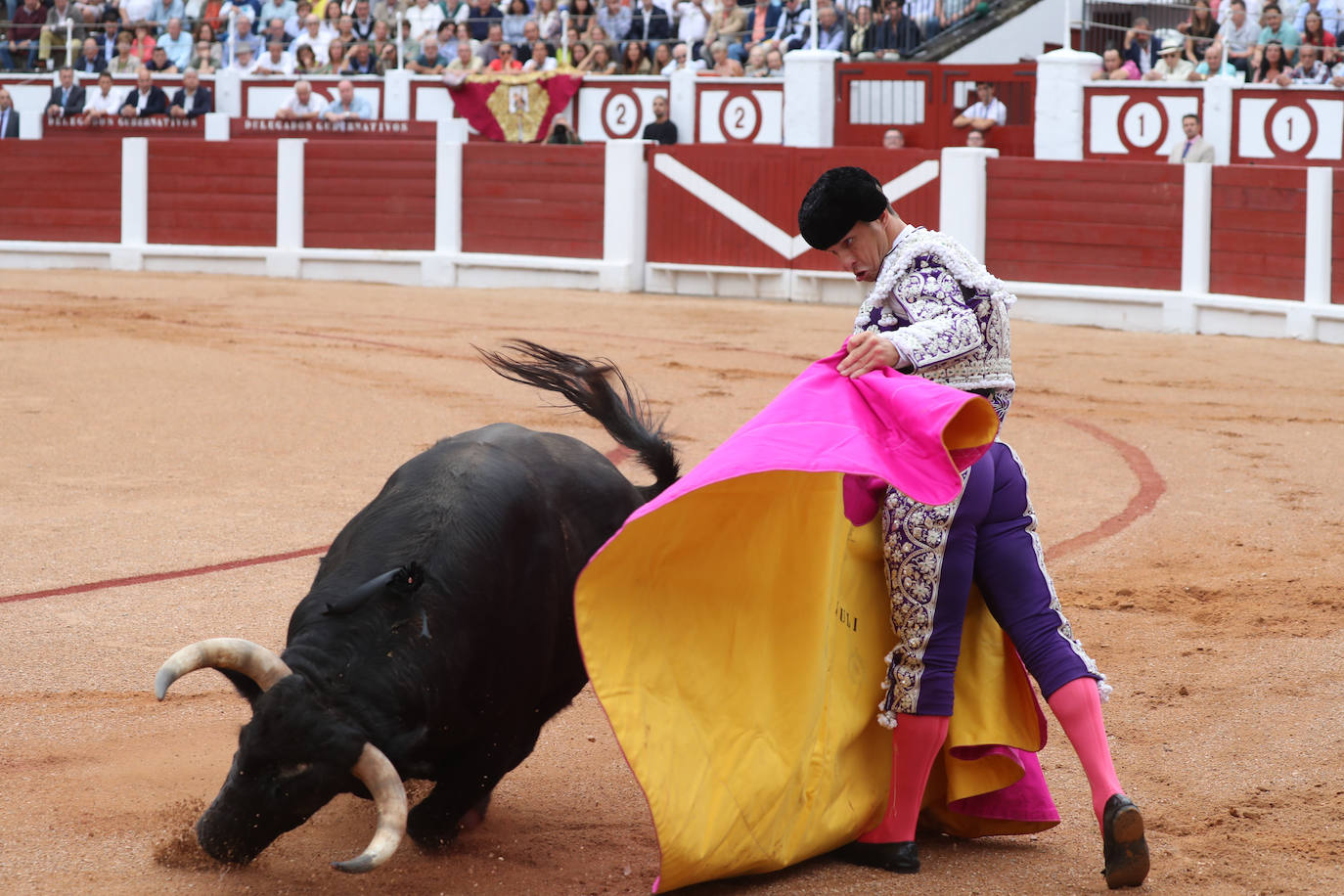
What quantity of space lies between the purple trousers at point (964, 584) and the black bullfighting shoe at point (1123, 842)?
0.62 feet

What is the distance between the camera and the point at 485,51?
14.7 meters

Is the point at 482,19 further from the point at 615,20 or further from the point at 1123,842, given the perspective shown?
the point at 1123,842

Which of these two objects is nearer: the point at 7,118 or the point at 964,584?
the point at 964,584

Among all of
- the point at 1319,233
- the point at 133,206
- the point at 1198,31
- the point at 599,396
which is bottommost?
the point at 599,396

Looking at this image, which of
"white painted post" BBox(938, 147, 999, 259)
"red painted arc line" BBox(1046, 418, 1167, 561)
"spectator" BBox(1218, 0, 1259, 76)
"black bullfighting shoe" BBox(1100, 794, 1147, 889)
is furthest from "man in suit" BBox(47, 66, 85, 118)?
"black bullfighting shoe" BBox(1100, 794, 1147, 889)

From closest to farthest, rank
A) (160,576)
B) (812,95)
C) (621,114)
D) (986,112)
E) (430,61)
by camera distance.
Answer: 1. (160,576)
2. (986,112)
3. (812,95)
4. (621,114)
5. (430,61)

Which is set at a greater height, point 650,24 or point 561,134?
point 650,24

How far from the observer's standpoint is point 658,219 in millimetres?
12180

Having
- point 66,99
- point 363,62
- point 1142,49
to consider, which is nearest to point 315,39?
point 363,62

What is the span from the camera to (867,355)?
2.37 m

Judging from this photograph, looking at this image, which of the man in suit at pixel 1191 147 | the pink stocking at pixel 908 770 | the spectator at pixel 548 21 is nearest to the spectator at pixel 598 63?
the spectator at pixel 548 21

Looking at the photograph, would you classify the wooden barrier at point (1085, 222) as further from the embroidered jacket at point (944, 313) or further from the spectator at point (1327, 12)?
the embroidered jacket at point (944, 313)

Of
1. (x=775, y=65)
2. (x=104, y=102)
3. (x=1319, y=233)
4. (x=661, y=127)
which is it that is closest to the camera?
(x=1319, y=233)

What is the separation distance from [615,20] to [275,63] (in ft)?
11.2
